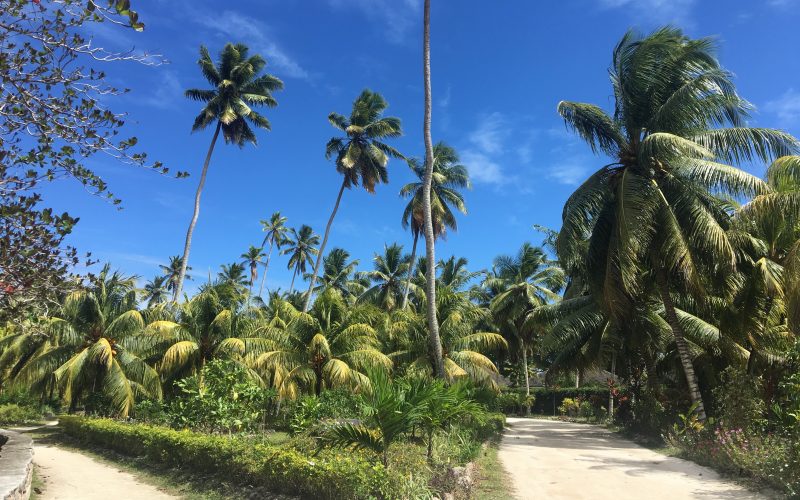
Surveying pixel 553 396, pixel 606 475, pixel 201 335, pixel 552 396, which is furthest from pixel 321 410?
pixel 552 396

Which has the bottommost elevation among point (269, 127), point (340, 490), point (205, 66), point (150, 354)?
point (340, 490)

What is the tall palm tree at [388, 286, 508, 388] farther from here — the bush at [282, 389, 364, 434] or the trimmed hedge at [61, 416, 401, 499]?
the trimmed hedge at [61, 416, 401, 499]

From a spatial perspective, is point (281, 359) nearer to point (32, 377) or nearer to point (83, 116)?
point (32, 377)

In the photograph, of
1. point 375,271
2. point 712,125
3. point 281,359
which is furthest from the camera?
point 375,271

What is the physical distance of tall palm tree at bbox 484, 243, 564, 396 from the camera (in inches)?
1268

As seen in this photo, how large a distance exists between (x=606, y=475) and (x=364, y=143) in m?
23.1

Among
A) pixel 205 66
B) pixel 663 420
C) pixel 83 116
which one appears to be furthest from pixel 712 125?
pixel 205 66

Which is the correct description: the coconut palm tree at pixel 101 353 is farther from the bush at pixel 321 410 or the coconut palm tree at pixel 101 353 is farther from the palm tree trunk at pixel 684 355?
the palm tree trunk at pixel 684 355

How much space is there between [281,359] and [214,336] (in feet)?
10.1

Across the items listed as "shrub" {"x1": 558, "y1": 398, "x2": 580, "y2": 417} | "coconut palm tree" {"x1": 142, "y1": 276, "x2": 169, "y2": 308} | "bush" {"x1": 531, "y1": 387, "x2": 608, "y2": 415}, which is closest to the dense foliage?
"shrub" {"x1": 558, "y1": 398, "x2": 580, "y2": 417}

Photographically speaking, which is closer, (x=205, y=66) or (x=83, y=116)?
(x=83, y=116)

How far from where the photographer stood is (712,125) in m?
15.3

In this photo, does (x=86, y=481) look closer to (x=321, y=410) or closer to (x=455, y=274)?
(x=321, y=410)

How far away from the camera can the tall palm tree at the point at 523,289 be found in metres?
32.2
